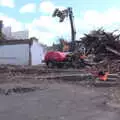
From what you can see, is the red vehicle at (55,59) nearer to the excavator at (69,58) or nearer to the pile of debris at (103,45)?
the excavator at (69,58)

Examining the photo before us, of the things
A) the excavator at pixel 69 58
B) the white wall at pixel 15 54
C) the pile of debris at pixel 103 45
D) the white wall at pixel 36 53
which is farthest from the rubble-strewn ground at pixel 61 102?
the white wall at pixel 36 53

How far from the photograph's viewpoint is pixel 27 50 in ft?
183

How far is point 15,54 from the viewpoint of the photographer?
5625 cm

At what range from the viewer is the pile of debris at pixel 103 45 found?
102 feet

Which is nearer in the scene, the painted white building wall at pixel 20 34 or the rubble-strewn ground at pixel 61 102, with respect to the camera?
the rubble-strewn ground at pixel 61 102

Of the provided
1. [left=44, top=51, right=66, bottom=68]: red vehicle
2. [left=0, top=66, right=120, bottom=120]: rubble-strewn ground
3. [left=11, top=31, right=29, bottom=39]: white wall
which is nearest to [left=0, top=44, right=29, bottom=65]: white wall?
[left=44, top=51, right=66, bottom=68]: red vehicle

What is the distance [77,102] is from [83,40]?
20.4m

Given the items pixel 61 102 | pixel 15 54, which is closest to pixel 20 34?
pixel 15 54

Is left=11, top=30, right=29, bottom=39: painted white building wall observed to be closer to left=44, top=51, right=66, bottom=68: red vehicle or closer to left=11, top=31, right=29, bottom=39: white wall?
left=11, top=31, right=29, bottom=39: white wall

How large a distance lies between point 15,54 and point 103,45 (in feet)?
84.4

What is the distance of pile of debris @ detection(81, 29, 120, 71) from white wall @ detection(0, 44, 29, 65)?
22.3 metres

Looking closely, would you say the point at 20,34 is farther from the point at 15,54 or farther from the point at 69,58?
the point at 69,58

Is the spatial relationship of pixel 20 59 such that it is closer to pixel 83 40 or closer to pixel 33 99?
pixel 83 40

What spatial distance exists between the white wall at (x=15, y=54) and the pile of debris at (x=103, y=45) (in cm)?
2227
